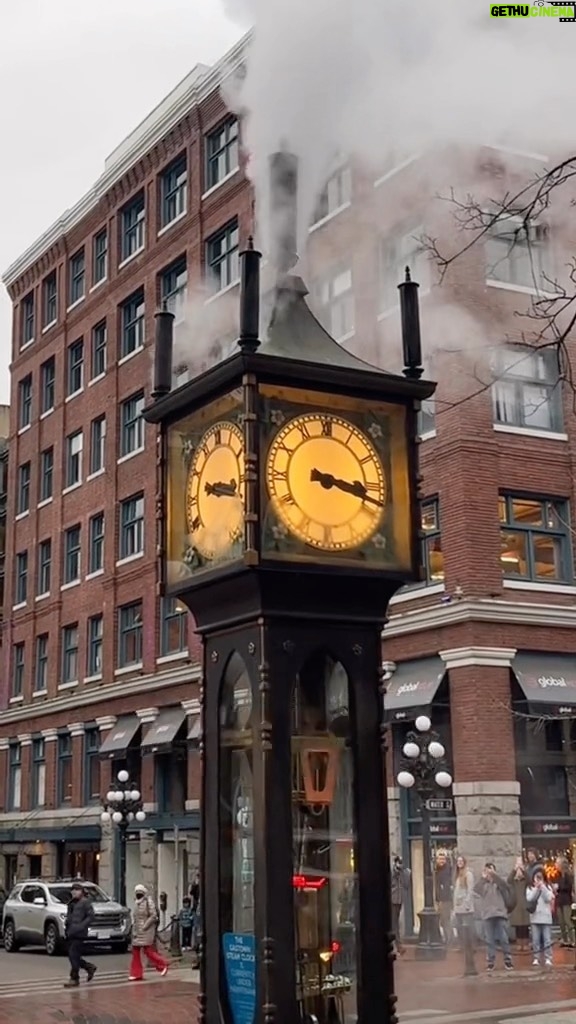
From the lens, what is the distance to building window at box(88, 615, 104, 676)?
33844mm

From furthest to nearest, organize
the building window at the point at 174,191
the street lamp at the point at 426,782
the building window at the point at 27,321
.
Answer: the building window at the point at 27,321 < the building window at the point at 174,191 < the street lamp at the point at 426,782

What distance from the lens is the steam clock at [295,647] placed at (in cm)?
505

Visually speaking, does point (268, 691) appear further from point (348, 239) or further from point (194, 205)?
point (194, 205)

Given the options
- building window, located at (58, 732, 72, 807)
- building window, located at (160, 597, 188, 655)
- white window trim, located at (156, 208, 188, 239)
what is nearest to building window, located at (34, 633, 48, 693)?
building window, located at (58, 732, 72, 807)

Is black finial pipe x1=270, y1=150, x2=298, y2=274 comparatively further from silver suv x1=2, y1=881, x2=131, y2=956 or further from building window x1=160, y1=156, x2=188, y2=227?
building window x1=160, y1=156, x2=188, y2=227

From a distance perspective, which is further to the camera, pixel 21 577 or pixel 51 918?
pixel 21 577

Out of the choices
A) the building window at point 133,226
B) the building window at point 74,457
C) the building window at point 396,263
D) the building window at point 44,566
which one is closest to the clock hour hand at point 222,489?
the building window at point 396,263

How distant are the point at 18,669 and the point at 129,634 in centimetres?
817

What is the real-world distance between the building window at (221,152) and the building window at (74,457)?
9.05 m

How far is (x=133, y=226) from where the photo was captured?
3462cm

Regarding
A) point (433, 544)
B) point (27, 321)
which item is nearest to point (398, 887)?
point (433, 544)

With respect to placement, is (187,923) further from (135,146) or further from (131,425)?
(135,146)

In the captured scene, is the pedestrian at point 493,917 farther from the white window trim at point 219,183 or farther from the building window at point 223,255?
the white window trim at point 219,183

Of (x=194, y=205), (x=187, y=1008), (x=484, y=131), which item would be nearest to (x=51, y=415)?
(x=194, y=205)
